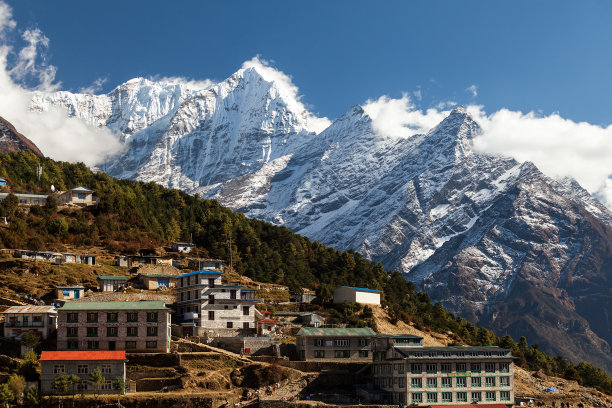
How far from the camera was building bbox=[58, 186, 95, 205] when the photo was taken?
148m

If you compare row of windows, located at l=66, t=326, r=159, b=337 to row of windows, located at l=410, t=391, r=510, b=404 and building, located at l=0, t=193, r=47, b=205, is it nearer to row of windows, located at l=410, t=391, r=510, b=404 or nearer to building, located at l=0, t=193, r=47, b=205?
row of windows, located at l=410, t=391, r=510, b=404

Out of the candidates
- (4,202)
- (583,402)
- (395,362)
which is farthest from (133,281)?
(583,402)

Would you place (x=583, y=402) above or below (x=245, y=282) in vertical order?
below

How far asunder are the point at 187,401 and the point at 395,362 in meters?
24.3

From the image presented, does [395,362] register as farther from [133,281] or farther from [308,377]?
[133,281]

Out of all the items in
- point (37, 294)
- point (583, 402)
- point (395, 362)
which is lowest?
point (583, 402)

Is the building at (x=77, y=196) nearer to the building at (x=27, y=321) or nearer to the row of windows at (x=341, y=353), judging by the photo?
the building at (x=27, y=321)

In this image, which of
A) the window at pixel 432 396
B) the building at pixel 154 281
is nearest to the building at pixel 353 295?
the building at pixel 154 281

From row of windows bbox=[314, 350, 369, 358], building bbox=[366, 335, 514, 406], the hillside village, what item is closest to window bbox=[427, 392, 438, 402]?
building bbox=[366, 335, 514, 406]

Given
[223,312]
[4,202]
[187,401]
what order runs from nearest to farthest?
[187,401], [223,312], [4,202]

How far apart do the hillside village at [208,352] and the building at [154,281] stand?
175 mm

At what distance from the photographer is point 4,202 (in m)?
135

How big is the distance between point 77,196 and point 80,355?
70.8m

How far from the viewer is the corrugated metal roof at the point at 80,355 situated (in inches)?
3196
